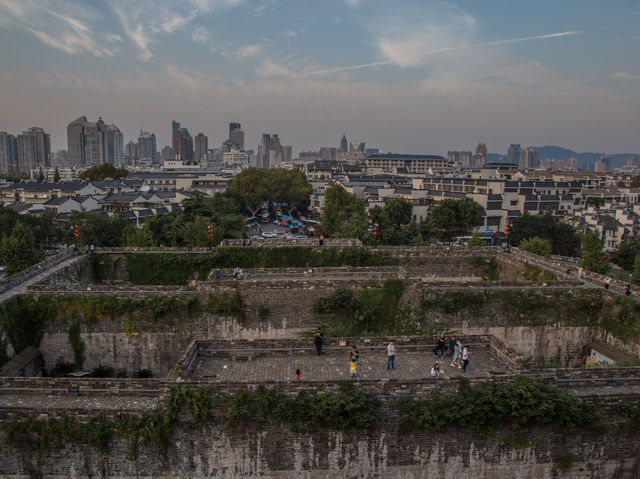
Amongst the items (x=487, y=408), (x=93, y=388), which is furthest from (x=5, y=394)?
(x=487, y=408)

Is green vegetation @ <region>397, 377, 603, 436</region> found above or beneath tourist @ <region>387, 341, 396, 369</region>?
beneath

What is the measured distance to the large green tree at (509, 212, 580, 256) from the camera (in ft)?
190

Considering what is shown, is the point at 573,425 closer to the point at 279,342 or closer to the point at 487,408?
the point at 487,408

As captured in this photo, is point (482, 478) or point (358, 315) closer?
point (482, 478)

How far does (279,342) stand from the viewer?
51.8 ft

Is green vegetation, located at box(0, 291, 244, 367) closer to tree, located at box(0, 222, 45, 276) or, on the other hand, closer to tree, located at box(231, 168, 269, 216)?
tree, located at box(0, 222, 45, 276)

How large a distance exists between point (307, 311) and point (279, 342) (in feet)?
20.4

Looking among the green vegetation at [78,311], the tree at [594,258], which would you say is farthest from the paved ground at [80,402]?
the tree at [594,258]

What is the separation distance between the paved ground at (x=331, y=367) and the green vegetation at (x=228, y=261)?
50.2ft

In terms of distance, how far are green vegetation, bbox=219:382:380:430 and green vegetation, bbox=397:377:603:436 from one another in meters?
1.04

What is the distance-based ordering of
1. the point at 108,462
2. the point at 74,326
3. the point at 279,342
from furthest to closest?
1. the point at 74,326
2. the point at 279,342
3. the point at 108,462

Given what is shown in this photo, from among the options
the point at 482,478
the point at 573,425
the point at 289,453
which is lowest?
the point at 482,478

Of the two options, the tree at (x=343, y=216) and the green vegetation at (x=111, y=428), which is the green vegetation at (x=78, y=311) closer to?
the green vegetation at (x=111, y=428)

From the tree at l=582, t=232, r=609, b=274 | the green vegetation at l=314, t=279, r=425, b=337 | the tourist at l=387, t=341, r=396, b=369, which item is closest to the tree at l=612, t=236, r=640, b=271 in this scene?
the tree at l=582, t=232, r=609, b=274
